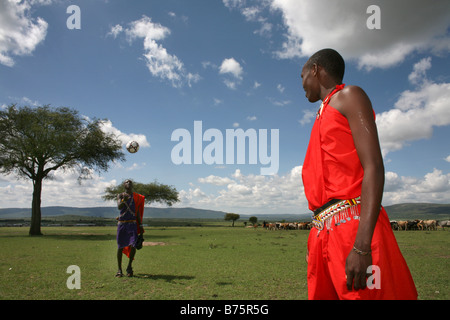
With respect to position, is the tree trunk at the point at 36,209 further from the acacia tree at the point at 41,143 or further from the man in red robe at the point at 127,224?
the man in red robe at the point at 127,224

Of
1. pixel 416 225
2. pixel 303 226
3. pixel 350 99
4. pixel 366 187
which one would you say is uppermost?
pixel 350 99

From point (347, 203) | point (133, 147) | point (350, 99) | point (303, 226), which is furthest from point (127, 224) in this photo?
point (303, 226)

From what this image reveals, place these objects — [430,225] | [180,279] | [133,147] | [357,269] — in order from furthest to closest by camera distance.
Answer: [430,225]
[133,147]
[180,279]
[357,269]

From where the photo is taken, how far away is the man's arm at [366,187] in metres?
1.69

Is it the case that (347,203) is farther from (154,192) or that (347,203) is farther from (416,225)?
(154,192)

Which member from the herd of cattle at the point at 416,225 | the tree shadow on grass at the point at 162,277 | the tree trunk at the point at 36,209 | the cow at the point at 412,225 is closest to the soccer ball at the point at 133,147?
the tree shadow on grass at the point at 162,277

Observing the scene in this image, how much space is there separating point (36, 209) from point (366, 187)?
32550 mm

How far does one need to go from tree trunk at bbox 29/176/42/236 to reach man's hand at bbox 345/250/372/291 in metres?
31.8

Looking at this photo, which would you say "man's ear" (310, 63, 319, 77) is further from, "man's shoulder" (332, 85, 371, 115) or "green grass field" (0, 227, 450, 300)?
"green grass field" (0, 227, 450, 300)

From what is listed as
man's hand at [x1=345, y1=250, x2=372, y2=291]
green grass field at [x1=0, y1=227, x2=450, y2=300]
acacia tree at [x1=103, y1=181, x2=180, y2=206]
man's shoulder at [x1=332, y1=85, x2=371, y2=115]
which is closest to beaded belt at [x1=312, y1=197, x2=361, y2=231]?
man's hand at [x1=345, y1=250, x2=372, y2=291]

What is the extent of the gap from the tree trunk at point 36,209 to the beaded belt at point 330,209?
103ft

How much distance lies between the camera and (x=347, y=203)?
1.90 m

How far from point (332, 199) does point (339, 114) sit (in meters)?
0.59

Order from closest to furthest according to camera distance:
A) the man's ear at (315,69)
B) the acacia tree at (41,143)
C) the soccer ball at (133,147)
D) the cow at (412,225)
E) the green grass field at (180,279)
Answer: the man's ear at (315,69), the green grass field at (180,279), the soccer ball at (133,147), the acacia tree at (41,143), the cow at (412,225)
